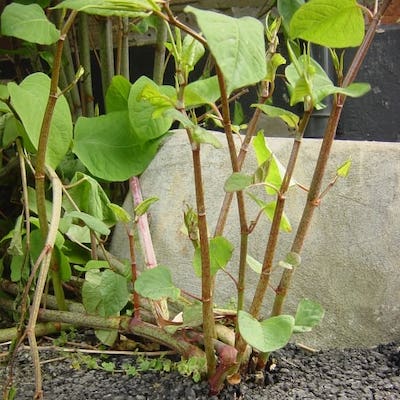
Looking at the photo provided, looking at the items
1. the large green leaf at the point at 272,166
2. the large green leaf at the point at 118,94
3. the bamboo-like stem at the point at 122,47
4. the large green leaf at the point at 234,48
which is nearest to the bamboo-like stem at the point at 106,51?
the bamboo-like stem at the point at 122,47

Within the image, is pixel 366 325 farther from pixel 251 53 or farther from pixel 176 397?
pixel 251 53

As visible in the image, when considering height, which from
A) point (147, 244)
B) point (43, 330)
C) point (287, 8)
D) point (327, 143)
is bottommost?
point (43, 330)

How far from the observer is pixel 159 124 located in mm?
1045

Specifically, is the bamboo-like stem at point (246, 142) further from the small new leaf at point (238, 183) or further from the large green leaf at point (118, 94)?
the large green leaf at point (118, 94)

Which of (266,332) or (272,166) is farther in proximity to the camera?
(272,166)

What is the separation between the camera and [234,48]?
1.51 ft

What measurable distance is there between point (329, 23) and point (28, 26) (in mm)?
438

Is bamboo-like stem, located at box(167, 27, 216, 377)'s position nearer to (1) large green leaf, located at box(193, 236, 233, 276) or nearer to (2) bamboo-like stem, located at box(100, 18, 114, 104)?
(1) large green leaf, located at box(193, 236, 233, 276)

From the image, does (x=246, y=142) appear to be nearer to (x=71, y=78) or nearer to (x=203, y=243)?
(x=203, y=243)

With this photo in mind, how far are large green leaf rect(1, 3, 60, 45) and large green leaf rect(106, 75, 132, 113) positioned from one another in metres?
0.33

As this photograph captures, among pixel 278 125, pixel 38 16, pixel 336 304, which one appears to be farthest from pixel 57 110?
pixel 278 125

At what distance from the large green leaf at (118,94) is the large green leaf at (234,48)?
0.73 meters

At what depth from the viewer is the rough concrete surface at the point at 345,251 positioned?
3.34 ft

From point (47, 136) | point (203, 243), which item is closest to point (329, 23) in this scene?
point (203, 243)
